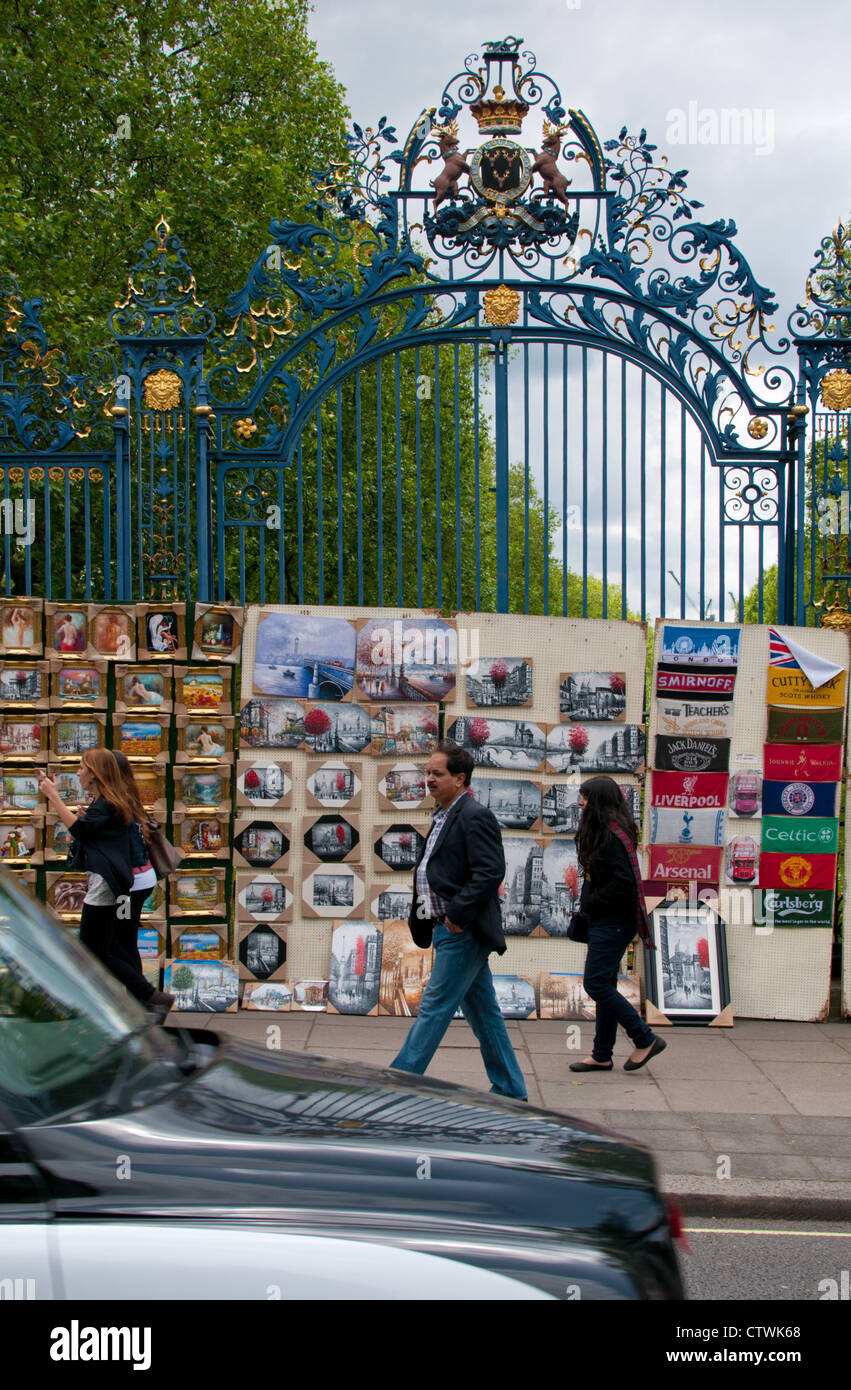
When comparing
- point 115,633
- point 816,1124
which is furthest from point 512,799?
point 115,633

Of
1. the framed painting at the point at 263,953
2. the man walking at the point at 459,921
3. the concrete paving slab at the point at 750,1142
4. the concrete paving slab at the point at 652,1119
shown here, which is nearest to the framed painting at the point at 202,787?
the framed painting at the point at 263,953

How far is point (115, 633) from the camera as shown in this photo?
27.3 ft

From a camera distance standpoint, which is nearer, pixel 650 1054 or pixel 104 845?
pixel 650 1054

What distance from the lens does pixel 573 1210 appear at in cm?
237

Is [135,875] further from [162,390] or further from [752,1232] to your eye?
[752,1232]

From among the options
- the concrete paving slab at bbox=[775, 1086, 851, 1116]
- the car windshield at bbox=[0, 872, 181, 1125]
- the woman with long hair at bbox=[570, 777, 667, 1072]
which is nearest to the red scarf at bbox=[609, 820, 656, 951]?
the woman with long hair at bbox=[570, 777, 667, 1072]

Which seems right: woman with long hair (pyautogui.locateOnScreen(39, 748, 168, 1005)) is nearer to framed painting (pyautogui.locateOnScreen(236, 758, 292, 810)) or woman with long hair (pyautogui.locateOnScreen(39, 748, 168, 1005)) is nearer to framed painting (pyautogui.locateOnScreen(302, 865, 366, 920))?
framed painting (pyautogui.locateOnScreen(236, 758, 292, 810))

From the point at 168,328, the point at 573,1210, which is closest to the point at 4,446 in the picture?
the point at 168,328

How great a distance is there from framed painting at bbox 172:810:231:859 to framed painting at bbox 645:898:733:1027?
9.62 feet

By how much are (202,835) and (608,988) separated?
2970mm

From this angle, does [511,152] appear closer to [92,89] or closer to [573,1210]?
[573,1210]

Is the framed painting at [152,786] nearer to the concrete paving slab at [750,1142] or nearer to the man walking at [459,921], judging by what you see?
the man walking at [459,921]

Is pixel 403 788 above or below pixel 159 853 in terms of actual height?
above

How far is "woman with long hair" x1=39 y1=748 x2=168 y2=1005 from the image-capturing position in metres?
7.10
